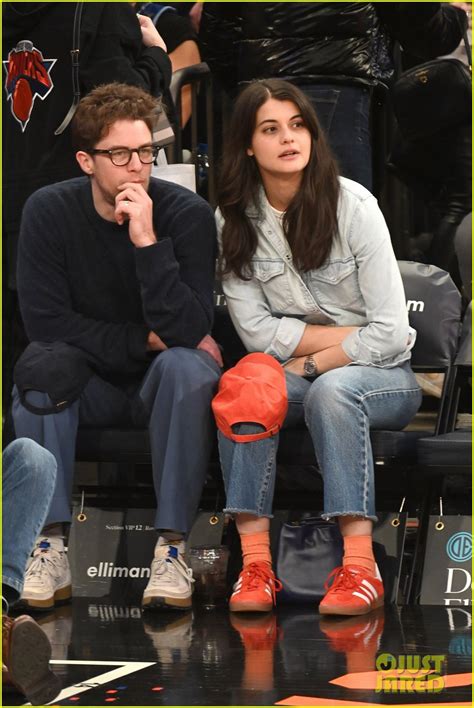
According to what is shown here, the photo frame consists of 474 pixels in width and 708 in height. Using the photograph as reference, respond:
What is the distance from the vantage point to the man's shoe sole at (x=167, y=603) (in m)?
4.32

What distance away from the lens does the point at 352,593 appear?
4184 mm

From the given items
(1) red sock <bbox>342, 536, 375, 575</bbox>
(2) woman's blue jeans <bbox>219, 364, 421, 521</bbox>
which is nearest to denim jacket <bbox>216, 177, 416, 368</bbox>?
(2) woman's blue jeans <bbox>219, 364, 421, 521</bbox>

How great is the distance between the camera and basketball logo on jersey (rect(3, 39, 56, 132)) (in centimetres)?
525

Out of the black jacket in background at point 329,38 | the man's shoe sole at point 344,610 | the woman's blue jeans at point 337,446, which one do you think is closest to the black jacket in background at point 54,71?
the black jacket in background at point 329,38

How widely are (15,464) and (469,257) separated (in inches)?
95.3

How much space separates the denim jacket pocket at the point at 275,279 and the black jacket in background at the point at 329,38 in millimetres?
1029

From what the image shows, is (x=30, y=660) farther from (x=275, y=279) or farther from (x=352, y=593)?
(x=275, y=279)

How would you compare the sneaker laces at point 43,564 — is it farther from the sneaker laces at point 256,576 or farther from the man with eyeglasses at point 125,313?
the sneaker laces at point 256,576

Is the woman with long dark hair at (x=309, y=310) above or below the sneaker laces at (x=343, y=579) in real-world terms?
above

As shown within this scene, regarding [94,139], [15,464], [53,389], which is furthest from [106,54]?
[15,464]

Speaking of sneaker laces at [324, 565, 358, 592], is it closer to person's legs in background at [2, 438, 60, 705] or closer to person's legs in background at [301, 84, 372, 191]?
person's legs in background at [2, 438, 60, 705]

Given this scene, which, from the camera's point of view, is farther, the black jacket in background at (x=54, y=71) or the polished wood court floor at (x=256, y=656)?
the black jacket in background at (x=54, y=71)

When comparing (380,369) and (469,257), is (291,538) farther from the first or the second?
(469,257)

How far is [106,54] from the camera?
523 centimetres
